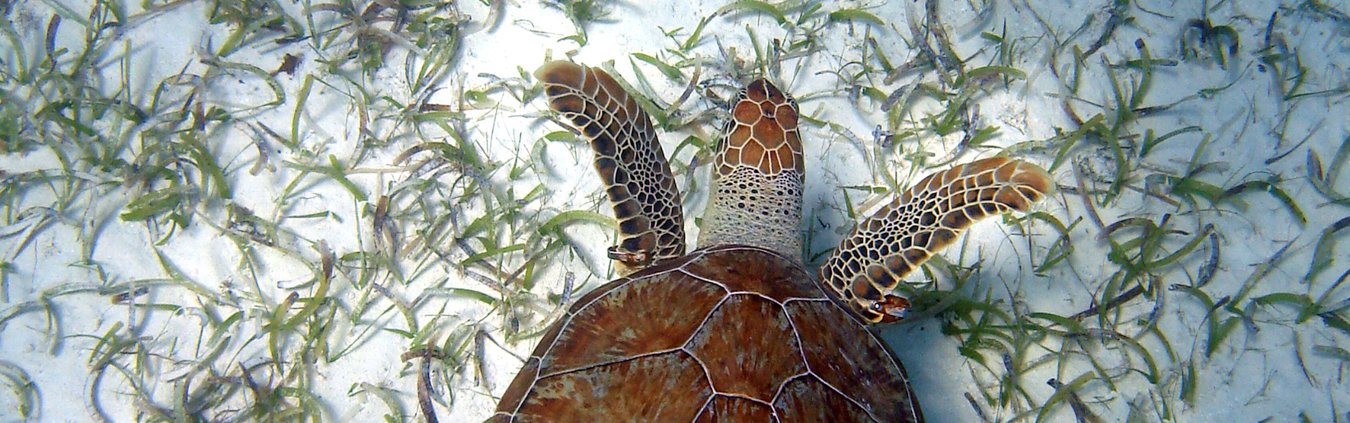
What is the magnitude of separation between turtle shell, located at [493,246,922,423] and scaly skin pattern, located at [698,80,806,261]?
0.26 metres

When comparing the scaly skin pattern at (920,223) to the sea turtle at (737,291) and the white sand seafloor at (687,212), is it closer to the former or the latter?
the sea turtle at (737,291)

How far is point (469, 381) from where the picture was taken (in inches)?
77.0

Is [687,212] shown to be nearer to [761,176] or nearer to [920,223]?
[761,176]

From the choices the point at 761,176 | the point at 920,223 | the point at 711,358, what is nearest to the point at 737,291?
the point at 711,358

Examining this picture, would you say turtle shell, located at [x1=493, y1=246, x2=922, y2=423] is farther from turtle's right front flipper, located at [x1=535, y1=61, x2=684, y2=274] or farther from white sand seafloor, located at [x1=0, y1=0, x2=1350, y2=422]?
white sand seafloor, located at [x1=0, y1=0, x2=1350, y2=422]

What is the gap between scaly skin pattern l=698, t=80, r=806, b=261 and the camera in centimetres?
185

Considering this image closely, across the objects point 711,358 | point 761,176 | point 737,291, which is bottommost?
point 711,358

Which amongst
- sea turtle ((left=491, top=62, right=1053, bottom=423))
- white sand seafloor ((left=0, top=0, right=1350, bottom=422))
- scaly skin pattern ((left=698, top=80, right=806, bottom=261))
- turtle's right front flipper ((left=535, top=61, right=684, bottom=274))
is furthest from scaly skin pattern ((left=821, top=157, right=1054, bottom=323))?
turtle's right front flipper ((left=535, top=61, right=684, bottom=274))

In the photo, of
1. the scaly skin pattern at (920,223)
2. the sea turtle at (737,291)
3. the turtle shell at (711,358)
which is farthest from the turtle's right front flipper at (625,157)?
the scaly skin pattern at (920,223)

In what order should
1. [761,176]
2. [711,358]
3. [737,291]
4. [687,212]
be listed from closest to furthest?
1. [711,358]
2. [737,291]
3. [761,176]
4. [687,212]

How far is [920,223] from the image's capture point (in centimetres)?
174

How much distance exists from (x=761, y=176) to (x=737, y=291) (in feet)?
1.83

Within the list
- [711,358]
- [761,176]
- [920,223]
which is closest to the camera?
[711,358]

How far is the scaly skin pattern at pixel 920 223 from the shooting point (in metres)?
1.65
